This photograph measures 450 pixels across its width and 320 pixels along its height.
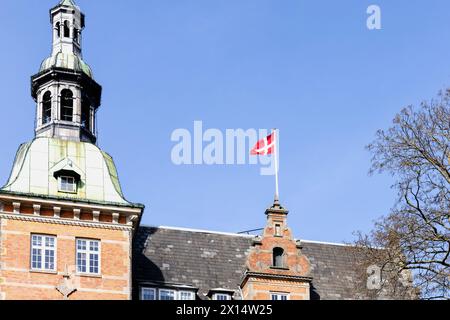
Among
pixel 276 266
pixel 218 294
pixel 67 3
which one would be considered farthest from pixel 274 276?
pixel 67 3

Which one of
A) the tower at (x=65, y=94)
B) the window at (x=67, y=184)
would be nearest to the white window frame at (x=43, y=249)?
the window at (x=67, y=184)

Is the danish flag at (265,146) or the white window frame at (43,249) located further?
the danish flag at (265,146)

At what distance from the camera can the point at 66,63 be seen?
155 feet

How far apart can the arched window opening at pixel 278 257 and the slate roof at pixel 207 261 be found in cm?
207

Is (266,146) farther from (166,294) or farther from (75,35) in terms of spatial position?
(75,35)

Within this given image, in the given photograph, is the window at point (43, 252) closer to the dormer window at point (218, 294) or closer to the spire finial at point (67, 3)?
the dormer window at point (218, 294)

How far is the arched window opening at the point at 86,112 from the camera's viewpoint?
154 ft

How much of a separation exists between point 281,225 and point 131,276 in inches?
260

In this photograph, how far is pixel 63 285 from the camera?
40.7m

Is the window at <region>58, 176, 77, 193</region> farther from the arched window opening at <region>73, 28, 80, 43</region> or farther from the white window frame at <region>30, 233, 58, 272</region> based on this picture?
the arched window opening at <region>73, 28, 80, 43</region>

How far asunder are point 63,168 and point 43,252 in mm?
3792

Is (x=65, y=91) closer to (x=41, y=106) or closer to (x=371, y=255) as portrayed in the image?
(x=41, y=106)
